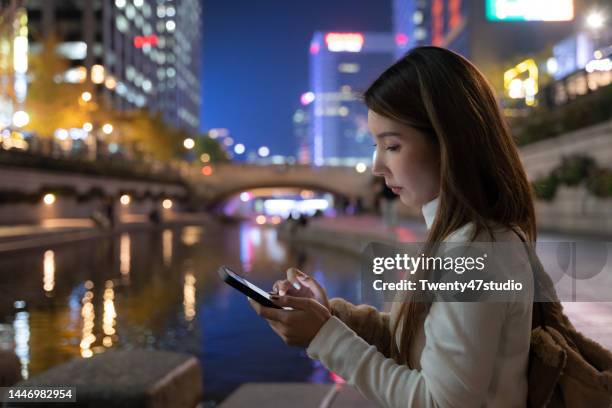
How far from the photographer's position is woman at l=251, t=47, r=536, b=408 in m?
1.42

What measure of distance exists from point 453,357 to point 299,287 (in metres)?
0.50

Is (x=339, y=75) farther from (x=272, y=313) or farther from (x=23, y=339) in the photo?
(x=272, y=313)

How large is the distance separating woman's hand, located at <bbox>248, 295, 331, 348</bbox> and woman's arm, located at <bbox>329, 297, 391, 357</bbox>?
0.43 m

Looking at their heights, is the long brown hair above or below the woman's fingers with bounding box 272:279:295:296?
above

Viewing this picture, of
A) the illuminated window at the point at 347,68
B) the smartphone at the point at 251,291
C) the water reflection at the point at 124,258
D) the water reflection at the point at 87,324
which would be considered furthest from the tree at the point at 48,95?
the illuminated window at the point at 347,68

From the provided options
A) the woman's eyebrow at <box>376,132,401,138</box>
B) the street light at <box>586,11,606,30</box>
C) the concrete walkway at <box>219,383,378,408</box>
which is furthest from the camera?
the street light at <box>586,11,606,30</box>

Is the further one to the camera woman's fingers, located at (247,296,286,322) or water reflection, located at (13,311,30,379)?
water reflection, located at (13,311,30,379)

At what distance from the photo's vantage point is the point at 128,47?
96.2 meters

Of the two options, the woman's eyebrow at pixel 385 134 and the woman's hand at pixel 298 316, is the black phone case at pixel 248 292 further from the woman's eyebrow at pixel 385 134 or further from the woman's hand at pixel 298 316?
the woman's eyebrow at pixel 385 134

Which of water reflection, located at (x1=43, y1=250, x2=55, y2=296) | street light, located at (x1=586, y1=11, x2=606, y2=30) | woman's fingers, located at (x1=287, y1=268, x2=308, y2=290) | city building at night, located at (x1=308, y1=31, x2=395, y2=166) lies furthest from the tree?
city building at night, located at (x1=308, y1=31, x2=395, y2=166)

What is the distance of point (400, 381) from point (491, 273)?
0.34 meters

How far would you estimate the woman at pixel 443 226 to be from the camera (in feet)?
4.66

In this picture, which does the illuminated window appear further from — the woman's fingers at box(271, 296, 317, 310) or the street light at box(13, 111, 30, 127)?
the woman's fingers at box(271, 296, 317, 310)

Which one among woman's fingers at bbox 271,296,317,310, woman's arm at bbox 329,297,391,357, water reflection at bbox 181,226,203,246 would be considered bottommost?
water reflection at bbox 181,226,203,246
